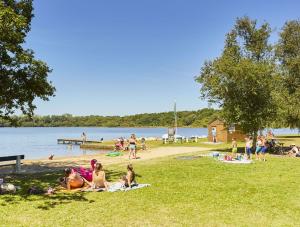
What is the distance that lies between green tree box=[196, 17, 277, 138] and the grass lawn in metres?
12.8

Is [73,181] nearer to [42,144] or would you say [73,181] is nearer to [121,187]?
[121,187]

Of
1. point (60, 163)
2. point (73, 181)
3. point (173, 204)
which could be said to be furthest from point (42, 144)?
point (173, 204)

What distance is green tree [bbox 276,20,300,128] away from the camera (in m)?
34.2

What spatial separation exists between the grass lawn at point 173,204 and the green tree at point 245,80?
42.0 feet

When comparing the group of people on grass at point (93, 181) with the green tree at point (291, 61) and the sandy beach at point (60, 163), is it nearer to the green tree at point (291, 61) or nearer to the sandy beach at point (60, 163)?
the sandy beach at point (60, 163)

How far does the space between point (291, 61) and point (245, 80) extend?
7.06 metres

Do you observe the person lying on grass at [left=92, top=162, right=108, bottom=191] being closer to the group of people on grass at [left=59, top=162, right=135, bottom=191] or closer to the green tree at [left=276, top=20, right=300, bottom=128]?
the group of people on grass at [left=59, top=162, right=135, bottom=191]

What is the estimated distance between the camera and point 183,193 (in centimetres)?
1441

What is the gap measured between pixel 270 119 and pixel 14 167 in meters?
20.6

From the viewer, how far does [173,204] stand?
1264 cm

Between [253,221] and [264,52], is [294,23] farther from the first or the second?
[253,221]

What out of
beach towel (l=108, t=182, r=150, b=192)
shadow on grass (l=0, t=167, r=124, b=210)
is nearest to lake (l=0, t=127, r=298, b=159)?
shadow on grass (l=0, t=167, r=124, b=210)

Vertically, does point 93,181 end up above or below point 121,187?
above

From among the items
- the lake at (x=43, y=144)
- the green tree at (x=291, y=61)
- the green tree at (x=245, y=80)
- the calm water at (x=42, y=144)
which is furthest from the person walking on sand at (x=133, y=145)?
the calm water at (x=42, y=144)
